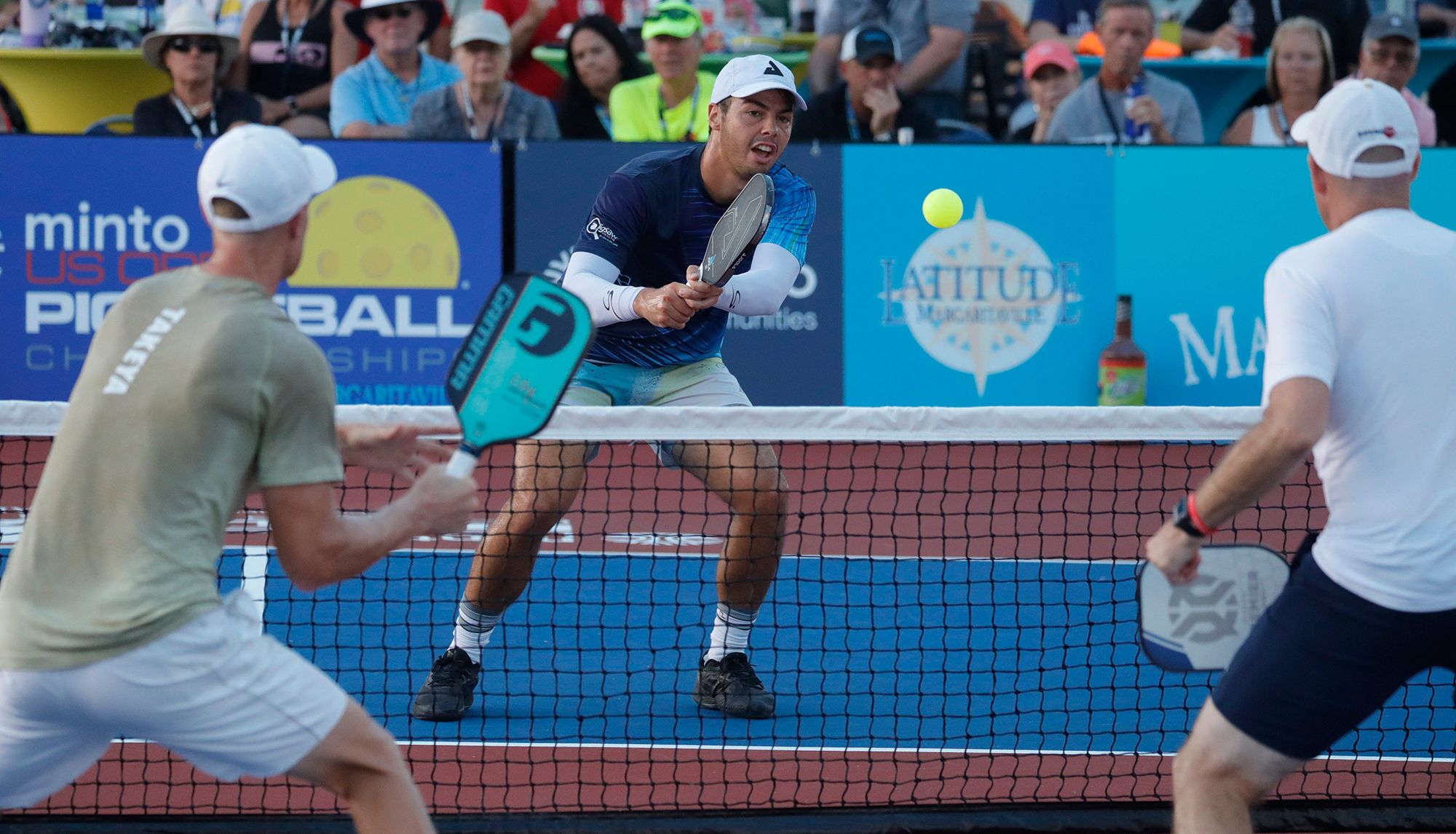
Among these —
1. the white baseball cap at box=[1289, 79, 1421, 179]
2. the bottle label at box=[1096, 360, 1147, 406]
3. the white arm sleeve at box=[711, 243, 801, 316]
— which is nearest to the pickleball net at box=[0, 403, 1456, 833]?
the white arm sleeve at box=[711, 243, 801, 316]

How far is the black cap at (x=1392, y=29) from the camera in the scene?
31.0 ft

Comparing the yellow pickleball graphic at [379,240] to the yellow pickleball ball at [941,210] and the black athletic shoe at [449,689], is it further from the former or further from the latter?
the black athletic shoe at [449,689]

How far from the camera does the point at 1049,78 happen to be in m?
10.1

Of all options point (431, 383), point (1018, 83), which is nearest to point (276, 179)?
point (431, 383)

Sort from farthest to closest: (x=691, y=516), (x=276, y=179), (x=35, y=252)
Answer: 1. (x=35, y=252)
2. (x=691, y=516)
3. (x=276, y=179)

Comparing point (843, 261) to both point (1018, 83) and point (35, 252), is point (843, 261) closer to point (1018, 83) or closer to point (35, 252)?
point (1018, 83)

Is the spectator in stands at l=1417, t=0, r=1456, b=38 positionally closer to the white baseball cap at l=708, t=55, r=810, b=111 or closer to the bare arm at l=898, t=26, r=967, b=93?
the bare arm at l=898, t=26, r=967, b=93

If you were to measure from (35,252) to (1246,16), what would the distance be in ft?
25.4

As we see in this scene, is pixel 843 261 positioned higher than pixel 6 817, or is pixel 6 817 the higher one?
pixel 843 261

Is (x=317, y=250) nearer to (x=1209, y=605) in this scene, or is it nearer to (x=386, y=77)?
(x=386, y=77)

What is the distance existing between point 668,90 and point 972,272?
2.01 meters

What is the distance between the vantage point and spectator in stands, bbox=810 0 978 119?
10.4 m

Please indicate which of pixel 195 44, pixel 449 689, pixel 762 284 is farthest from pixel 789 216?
pixel 195 44

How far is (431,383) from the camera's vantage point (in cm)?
905
